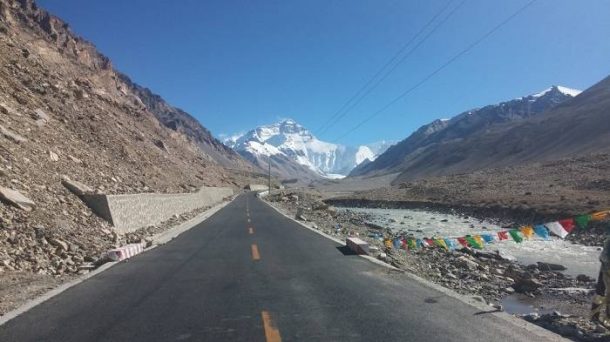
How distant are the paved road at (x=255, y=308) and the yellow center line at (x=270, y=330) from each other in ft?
0.05

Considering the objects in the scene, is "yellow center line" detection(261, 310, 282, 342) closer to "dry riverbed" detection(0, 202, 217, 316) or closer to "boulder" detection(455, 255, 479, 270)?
"dry riverbed" detection(0, 202, 217, 316)

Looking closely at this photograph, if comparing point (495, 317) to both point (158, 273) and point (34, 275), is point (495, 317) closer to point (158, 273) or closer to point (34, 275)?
point (158, 273)

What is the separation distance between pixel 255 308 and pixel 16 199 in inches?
393

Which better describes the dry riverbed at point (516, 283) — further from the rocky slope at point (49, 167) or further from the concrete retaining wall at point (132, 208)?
the concrete retaining wall at point (132, 208)

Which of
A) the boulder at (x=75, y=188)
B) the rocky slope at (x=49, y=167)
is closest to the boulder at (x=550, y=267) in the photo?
the rocky slope at (x=49, y=167)

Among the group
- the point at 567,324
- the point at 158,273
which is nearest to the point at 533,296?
the point at 567,324

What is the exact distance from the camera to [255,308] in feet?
25.5

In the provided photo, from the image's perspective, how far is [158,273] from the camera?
1123cm

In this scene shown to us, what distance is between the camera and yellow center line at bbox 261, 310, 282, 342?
6.23 m

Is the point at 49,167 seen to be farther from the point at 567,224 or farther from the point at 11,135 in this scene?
the point at 567,224

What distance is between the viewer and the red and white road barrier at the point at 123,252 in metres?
12.9

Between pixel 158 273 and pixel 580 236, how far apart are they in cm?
2691

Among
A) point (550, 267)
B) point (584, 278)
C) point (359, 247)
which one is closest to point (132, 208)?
point (359, 247)

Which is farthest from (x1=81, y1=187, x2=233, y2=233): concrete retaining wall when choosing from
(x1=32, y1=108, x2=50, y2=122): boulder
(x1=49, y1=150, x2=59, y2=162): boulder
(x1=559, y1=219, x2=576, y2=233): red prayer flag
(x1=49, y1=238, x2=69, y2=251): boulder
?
(x1=559, y1=219, x2=576, y2=233): red prayer flag
